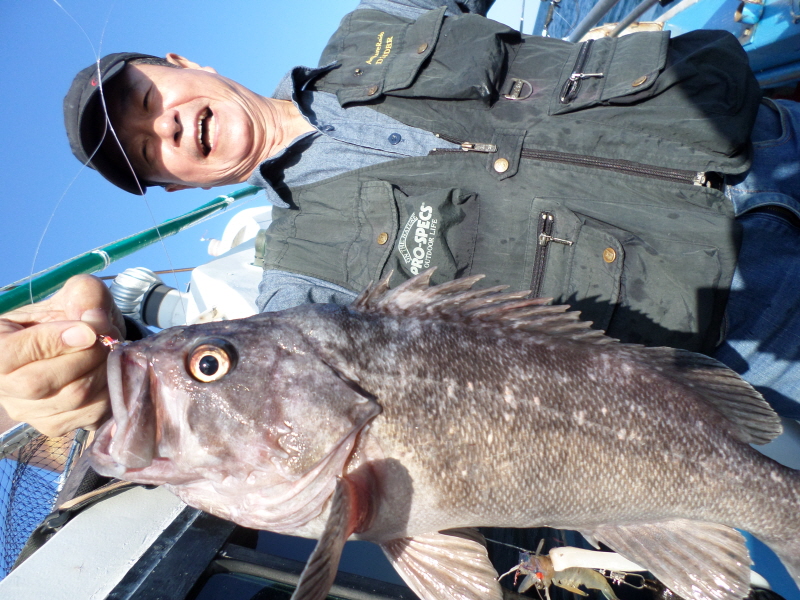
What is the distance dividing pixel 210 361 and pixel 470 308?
1.01 meters

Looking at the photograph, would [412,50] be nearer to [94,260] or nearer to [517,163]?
[517,163]

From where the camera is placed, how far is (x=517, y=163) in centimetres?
224

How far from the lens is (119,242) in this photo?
12.6 feet

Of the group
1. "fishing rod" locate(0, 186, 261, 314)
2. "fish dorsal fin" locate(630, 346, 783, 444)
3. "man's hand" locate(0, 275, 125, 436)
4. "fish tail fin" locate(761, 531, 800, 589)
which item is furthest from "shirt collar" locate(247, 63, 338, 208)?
"fish tail fin" locate(761, 531, 800, 589)

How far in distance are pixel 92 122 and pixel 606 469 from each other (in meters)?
3.28

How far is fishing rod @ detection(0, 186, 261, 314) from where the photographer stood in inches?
99.9

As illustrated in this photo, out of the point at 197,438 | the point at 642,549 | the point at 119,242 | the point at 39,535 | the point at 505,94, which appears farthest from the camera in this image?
the point at 119,242

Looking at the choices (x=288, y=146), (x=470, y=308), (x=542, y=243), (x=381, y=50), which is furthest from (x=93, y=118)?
(x=542, y=243)

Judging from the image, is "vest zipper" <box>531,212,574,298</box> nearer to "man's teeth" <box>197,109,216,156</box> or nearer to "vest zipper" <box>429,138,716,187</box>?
"vest zipper" <box>429,138,716,187</box>

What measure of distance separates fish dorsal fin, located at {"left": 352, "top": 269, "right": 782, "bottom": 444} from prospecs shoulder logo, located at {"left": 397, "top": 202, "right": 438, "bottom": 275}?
0.53 meters

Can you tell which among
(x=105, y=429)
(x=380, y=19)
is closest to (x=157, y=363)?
(x=105, y=429)

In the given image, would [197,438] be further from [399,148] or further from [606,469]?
[399,148]

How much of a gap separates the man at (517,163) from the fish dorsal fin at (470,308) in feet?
1.56

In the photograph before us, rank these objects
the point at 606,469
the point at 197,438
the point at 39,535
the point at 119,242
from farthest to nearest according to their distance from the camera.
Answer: the point at 119,242, the point at 39,535, the point at 606,469, the point at 197,438
